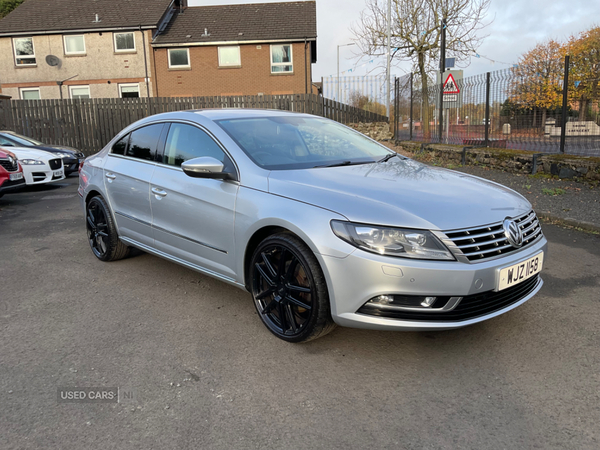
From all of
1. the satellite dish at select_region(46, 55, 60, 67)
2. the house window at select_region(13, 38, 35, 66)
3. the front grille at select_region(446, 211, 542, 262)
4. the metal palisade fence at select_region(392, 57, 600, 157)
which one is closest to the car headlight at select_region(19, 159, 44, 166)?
the metal palisade fence at select_region(392, 57, 600, 157)

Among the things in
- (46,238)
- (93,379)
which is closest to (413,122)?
(46,238)

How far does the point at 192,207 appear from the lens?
3.70 metres

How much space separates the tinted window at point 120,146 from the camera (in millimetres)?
4824

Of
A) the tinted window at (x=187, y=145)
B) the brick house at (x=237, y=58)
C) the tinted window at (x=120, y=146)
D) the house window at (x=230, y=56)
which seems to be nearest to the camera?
the tinted window at (x=187, y=145)

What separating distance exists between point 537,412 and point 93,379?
7.76 ft

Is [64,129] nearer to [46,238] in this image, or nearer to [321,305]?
[46,238]

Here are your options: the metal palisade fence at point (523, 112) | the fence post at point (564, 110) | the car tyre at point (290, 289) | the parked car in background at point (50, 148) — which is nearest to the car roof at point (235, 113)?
the car tyre at point (290, 289)

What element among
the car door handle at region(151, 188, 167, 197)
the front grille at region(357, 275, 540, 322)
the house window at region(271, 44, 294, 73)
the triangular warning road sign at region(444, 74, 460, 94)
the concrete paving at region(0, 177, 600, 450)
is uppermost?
the house window at region(271, 44, 294, 73)

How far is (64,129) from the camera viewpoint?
19.7 metres

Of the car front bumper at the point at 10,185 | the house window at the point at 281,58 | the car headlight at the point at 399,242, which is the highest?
the house window at the point at 281,58

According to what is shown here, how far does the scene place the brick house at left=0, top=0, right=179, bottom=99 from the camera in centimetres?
2822

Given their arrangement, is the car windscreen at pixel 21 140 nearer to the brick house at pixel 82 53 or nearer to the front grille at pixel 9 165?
the front grille at pixel 9 165

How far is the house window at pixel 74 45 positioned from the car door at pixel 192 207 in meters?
28.7

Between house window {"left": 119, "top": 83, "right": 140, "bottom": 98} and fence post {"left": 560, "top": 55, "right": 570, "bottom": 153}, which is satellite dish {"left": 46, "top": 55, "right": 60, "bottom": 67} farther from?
fence post {"left": 560, "top": 55, "right": 570, "bottom": 153}
